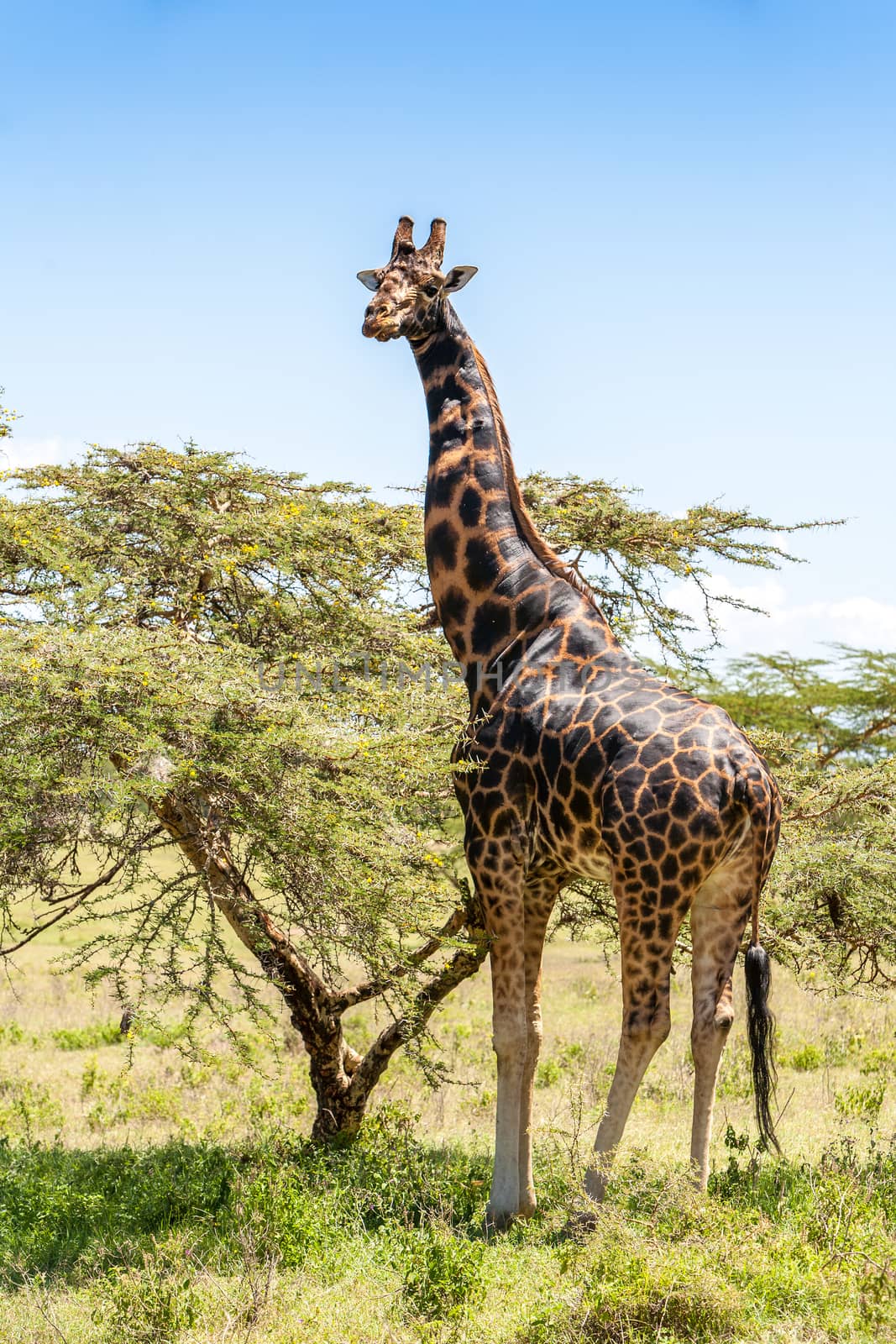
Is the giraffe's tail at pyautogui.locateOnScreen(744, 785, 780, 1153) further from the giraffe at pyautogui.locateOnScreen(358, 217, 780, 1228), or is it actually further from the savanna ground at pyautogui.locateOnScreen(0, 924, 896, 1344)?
the savanna ground at pyautogui.locateOnScreen(0, 924, 896, 1344)

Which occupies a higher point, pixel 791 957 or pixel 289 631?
pixel 289 631

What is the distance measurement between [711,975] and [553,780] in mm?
1339

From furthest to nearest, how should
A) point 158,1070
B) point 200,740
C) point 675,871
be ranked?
point 158,1070
point 200,740
point 675,871

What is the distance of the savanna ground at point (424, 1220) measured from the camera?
5246 millimetres

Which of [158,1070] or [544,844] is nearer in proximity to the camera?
[544,844]

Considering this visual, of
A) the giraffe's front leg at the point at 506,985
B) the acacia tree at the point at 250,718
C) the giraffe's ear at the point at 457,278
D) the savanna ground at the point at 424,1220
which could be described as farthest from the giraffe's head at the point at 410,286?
the savanna ground at the point at 424,1220

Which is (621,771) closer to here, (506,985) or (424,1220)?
(506,985)

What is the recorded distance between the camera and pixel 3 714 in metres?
6.82

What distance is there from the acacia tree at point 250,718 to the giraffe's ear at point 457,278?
227 centimetres

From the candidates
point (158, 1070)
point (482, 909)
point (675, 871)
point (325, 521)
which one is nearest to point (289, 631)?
point (325, 521)

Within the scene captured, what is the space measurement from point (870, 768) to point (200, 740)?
576 centimetres

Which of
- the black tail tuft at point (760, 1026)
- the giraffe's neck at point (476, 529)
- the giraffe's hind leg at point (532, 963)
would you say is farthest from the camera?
the giraffe's neck at point (476, 529)

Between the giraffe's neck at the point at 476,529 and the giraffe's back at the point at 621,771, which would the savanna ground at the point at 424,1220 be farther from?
the giraffe's neck at the point at 476,529

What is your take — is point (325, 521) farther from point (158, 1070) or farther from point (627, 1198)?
point (158, 1070)
